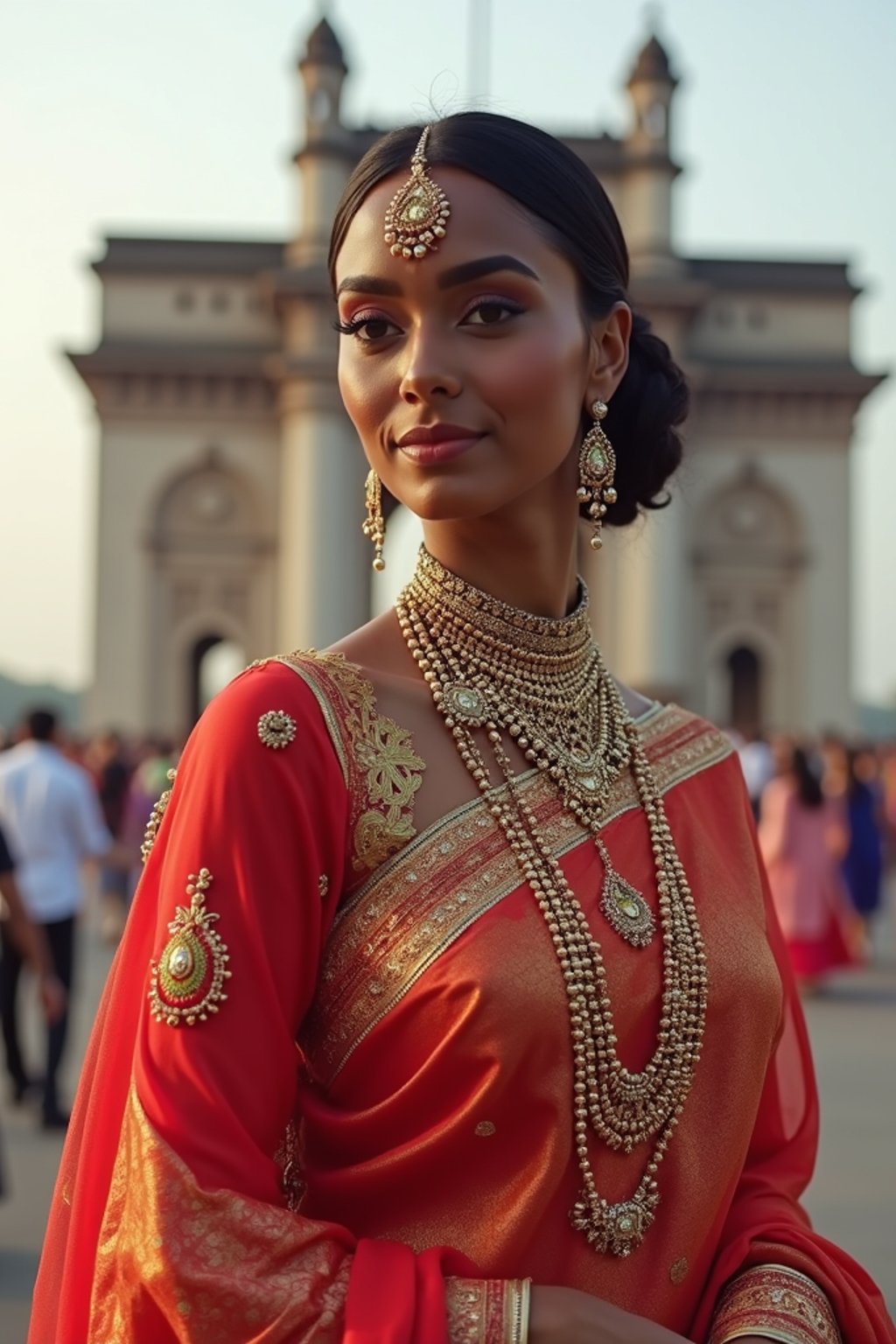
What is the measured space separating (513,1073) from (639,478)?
822mm

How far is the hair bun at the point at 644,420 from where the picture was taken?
6.45 ft

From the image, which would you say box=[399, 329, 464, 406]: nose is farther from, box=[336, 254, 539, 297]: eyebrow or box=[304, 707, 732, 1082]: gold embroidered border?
box=[304, 707, 732, 1082]: gold embroidered border

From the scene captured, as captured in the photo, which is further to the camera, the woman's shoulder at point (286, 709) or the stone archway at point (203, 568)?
the stone archway at point (203, 568)

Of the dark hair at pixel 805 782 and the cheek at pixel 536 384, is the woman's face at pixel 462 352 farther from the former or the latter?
the dark hair at pixel 805 782

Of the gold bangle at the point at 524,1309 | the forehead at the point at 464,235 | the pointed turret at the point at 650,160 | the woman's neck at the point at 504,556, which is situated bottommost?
the gold bangle at the point at 524,1309

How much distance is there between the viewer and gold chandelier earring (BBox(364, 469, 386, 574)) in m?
1.94

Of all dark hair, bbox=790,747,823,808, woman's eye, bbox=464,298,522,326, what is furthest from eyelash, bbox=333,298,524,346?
dark hair, bbox=790,747,823,808

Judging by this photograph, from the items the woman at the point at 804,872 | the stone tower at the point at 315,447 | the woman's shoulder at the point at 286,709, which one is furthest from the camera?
the stone tower at the point at 315,447

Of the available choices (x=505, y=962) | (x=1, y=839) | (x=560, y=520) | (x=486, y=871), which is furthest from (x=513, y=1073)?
(x=1, y=839)

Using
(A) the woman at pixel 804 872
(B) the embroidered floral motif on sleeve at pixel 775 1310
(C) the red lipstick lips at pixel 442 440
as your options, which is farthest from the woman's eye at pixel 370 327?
(A) the woman at pixel 804 872

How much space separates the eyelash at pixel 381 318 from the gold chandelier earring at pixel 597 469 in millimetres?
226

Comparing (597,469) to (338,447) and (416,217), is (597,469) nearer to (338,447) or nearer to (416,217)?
(416,217)

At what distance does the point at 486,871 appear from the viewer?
62.2 inches

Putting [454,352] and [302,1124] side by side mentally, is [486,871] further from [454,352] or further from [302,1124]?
[454,352]
